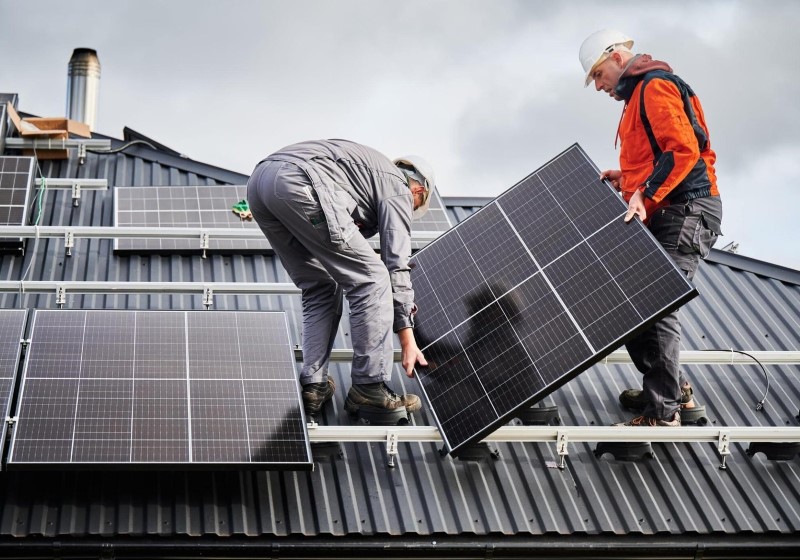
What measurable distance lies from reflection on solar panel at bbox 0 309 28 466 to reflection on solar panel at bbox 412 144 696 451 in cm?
296

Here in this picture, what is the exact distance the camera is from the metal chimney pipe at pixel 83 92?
20859 mm

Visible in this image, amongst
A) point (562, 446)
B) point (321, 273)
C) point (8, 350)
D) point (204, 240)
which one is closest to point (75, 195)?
point (204, 240)

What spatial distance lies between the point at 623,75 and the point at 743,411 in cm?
306

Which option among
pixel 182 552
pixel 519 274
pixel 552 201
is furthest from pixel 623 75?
pixel 182 552

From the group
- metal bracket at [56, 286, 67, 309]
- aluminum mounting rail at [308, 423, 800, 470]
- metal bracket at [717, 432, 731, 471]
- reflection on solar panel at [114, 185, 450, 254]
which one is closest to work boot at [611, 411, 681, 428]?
aluminum mounting rail at [308, 423, 800, 470]

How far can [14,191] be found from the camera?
12.0 metres

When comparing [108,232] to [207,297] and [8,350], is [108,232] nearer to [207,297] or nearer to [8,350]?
[207,297]

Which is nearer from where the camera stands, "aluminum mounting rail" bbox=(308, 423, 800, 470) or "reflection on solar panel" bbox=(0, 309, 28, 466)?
"reflection on solar panel" bbox=(0, 309, 28, 466)

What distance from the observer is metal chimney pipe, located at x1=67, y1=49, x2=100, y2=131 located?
20859 millimetres

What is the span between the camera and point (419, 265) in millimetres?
9570

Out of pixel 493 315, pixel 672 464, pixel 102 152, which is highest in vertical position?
pixel 102 152

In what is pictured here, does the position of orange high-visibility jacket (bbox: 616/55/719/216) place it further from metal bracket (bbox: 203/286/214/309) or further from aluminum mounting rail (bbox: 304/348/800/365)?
metal bracket (bbox: 203/286/214/309)

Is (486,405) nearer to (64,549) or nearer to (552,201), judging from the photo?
(552,201)

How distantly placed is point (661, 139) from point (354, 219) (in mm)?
2375
